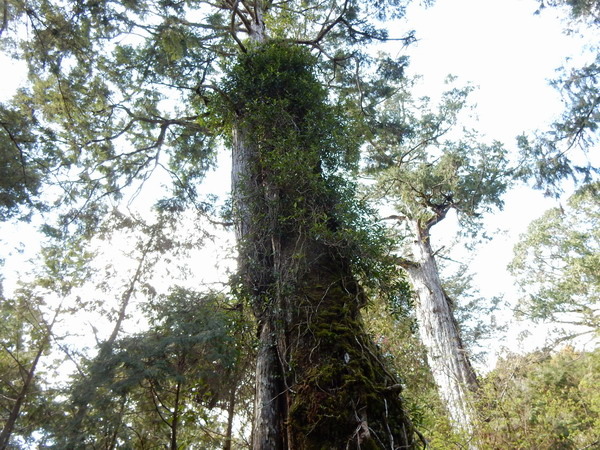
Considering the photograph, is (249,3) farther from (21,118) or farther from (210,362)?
(210,362)

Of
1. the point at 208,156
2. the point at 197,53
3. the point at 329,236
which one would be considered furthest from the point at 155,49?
the point at 329,236

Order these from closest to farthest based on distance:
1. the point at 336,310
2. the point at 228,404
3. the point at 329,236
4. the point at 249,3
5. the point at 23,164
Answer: the point at 336,310, the point at 329,236, the point at 228,404, the point at 23,164, the point at 249,3

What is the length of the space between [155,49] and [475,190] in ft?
24.8

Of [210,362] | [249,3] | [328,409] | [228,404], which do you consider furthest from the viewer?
[249,3]

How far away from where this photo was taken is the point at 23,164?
6.18 meters

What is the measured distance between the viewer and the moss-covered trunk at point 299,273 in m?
2.79

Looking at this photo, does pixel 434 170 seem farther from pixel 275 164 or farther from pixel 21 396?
pixel 21 396

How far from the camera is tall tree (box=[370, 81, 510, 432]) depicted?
7645 millimetres

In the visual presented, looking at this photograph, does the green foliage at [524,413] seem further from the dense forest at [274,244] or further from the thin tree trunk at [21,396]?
the thin tree trunk at [21,396]

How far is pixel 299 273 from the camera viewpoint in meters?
3.89

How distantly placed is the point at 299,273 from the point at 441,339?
4938mm

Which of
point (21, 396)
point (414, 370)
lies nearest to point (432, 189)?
point (414, 370)

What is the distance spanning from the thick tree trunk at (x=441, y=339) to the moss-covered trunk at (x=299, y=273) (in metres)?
3.38

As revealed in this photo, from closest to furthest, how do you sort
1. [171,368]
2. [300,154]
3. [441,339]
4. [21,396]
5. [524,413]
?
[300,154] < [171,368] < [524,413] < [441,339] < [21,396]
